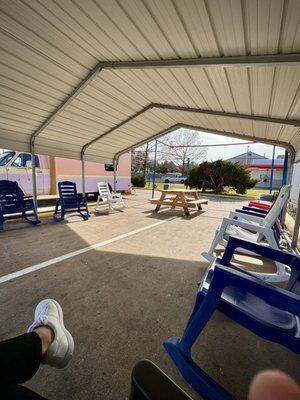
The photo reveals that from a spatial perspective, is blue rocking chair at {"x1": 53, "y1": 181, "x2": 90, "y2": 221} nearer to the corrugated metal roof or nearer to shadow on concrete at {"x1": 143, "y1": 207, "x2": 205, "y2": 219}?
the corrugated metal roof

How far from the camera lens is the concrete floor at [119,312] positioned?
1828 mm

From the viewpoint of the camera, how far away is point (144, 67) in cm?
421

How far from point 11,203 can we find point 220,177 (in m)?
13.7

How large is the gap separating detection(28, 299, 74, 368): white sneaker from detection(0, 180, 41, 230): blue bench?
4891 millimetres

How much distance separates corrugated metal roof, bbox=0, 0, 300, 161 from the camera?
2.76 meters

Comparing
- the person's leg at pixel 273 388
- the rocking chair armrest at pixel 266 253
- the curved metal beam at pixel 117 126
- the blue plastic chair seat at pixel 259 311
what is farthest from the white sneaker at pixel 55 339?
the curved metal beam at pixel 117 126

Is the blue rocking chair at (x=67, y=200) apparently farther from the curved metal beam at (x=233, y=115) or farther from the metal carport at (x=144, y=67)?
the curved metal beam at (x=233, y=115)

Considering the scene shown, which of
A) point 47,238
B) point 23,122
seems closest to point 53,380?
point 47,238

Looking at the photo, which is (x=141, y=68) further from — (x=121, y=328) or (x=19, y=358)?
(x=19, y=358)

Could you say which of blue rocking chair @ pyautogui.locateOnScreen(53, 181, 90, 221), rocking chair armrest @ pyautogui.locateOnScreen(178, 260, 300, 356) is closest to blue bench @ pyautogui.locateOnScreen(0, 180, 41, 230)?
blue rocking chair @ pyautogui.locateOnScreen(53, 181, 90, 221)

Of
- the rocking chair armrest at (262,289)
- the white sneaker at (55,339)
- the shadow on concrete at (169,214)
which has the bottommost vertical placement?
the shadow on concrete at (169,214)

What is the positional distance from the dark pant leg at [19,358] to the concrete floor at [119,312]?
1.81 feet

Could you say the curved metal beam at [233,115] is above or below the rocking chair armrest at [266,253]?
above

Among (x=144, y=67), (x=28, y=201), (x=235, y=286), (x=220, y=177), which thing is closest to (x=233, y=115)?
(x=144, y=67)
